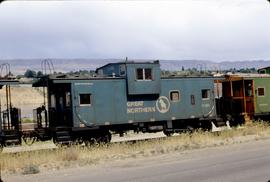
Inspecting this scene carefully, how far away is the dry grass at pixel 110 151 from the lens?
1554cm

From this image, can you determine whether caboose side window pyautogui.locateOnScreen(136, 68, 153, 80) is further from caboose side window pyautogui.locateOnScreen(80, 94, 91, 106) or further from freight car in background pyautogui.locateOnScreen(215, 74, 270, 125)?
freight car in background pyautogui.locateOnScreen(215, 74, 270, 125)

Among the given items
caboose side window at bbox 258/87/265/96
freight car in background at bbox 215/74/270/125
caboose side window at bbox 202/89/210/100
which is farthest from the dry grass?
caboose side window at bbox 258/87/265/96

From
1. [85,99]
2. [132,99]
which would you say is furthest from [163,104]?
[85,99]

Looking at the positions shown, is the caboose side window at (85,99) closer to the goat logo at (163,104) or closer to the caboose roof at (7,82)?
the caboose roof at (7,82)

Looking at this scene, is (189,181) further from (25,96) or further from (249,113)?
(25,96)

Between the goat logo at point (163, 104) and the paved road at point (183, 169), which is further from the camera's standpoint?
the goat logo at point (163, 104)

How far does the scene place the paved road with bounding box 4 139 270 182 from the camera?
36.9ft

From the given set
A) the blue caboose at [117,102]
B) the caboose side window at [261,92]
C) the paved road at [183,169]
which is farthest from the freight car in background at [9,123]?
the caboose side window at [261,92]

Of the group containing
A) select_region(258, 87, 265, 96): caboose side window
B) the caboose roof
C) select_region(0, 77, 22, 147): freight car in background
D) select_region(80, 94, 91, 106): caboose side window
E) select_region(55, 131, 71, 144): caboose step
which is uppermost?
the caboose roof

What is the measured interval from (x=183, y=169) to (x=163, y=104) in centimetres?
1103

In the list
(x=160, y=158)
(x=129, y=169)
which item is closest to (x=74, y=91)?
(x=160, y=158)

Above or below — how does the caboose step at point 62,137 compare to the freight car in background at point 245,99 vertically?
below

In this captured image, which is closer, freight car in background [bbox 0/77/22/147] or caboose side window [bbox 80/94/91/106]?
freight car in background [bbox 0/77/22/147]

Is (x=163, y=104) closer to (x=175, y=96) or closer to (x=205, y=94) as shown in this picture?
(x=175, y=96)
